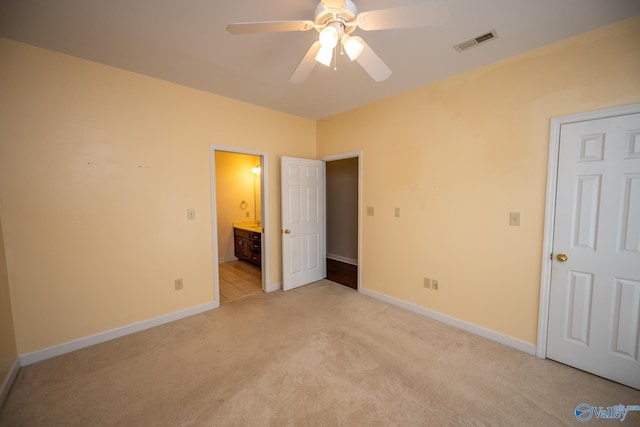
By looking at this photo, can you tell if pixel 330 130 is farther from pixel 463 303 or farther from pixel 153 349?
pixel 153 349

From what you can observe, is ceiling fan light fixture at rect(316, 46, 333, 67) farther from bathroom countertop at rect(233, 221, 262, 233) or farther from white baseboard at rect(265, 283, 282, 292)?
bathroom countertop at rect(233, 221, 262, 233)

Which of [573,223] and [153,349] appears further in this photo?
[153,349]

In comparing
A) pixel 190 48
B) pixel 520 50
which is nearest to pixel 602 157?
pixel 520 50

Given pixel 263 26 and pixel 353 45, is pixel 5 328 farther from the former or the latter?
pixel 353 45

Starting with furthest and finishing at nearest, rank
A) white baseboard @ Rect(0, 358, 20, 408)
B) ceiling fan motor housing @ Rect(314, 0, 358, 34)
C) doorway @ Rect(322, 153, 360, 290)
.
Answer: doorway @ Rect(322, 153, 360, 290) → white baseboard @ Rect(0, 358, 20, 408) → ceiling fan motor housing @ Rect(314, 0, 358, 34)

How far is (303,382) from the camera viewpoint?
1.92 metres

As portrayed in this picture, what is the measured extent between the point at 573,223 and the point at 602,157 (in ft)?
1.77

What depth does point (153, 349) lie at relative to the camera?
2.35m

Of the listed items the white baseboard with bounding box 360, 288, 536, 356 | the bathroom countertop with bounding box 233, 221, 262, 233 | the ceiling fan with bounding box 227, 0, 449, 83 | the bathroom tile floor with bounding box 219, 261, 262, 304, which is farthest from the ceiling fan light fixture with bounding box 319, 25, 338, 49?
the bathroom countertop with bounding box 233, 221, 262, 233

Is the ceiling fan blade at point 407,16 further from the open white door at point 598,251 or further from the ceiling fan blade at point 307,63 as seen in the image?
the open white door at point 598,251

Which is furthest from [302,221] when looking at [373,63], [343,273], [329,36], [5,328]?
[5,328]

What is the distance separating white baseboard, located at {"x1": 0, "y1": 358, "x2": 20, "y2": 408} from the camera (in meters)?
1.76

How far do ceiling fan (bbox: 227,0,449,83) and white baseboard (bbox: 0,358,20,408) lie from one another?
9.56ft

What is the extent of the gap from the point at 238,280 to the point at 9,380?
8.30 ft
